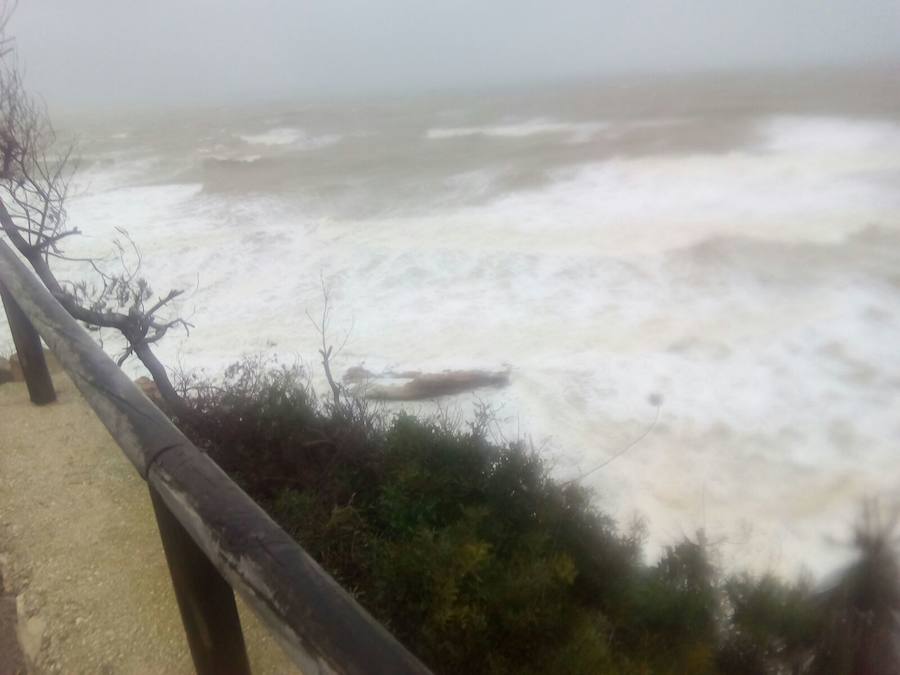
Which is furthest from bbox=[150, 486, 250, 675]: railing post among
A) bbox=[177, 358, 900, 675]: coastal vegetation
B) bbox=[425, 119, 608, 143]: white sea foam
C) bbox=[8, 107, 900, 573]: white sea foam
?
bbox=[425, 119, 608, 143]: white sea foam

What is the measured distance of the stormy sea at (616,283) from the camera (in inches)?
455

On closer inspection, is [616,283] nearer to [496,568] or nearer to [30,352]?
[496,568]

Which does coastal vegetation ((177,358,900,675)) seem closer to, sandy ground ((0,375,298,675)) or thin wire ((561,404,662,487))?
sandy ground ((0,375,298,675))

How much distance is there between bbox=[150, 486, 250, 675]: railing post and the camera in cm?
195

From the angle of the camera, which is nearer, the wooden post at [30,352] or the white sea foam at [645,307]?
the wooden post at [30,352]

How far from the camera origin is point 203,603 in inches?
79.4

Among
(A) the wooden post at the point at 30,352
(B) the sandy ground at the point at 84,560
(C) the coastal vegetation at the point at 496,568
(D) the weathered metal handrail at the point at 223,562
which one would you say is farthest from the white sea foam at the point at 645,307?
(D) the weathered metal handrail at the point at 223,562

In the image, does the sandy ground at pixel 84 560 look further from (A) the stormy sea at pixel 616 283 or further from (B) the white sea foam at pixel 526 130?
(B) the white sea foam at pixel 526 130

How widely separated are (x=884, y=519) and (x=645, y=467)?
3.32m

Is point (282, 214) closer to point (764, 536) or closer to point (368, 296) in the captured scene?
point (368, 296)

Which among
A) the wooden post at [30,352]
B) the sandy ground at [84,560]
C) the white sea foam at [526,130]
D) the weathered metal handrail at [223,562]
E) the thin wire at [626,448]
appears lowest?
the thin wire at [626,448]

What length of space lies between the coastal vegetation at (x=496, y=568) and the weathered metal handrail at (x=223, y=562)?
1.37 m

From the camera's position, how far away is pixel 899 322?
15273 mm

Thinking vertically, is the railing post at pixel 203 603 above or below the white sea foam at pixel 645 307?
above
